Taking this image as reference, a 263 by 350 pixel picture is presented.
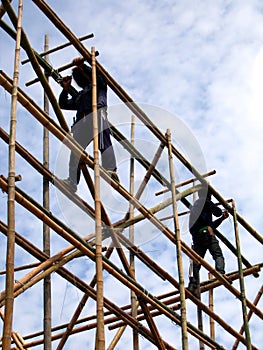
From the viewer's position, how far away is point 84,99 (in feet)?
29.3

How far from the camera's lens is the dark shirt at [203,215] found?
36.7 ft

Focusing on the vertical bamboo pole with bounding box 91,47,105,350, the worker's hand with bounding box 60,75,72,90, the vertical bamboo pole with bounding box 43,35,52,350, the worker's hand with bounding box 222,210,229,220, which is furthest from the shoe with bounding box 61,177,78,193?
the worker's hand with bounding box 222,210,229,220

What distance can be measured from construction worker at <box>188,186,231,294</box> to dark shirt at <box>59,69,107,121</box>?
2752mm

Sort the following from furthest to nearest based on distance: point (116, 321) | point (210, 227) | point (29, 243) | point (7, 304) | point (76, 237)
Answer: point (210, 227) → point (116, 321) → point (29, 243) → point (76, 237) → point (7, 304)

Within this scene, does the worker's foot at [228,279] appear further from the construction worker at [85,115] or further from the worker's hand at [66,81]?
the worker's hand at [66,81]

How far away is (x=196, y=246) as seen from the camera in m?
11.1

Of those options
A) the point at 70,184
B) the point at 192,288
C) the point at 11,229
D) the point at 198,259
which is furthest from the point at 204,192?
the point at 11,229

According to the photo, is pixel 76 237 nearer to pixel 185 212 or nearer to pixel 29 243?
pixel 29 243

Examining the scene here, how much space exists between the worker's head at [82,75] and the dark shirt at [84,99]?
0.07m

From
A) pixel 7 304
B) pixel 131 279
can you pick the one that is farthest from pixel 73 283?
pixel 7 304

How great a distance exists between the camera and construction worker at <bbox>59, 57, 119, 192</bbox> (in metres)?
8.44

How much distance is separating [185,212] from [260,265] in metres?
1.37

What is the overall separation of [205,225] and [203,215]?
0.50 ft

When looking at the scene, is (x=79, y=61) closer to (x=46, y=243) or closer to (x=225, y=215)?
(x=46, y=243)
